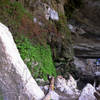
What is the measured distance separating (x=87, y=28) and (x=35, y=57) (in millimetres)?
5802

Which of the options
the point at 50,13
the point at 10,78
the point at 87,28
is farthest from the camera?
the point at 87,28

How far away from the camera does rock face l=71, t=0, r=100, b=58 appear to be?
7.28 metres

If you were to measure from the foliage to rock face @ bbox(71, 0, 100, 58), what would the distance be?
439cm

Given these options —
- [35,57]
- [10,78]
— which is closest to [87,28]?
[35,57]

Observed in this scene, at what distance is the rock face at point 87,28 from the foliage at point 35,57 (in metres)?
4.39

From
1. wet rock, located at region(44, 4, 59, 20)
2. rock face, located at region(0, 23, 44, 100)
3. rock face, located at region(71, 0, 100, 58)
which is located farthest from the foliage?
rock face, located at region(71, 0, 100, 58)

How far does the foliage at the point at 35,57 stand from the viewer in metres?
3.64

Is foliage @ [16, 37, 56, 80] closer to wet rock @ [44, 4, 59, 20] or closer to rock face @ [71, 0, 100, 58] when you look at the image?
wet rock @ [44, 4, 59, 20]

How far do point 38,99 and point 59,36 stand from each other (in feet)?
12.3

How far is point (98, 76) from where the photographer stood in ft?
32.4

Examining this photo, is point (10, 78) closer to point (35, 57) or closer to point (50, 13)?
point (35, 57)

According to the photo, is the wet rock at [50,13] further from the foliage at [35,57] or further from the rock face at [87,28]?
the rock face at [87,28]

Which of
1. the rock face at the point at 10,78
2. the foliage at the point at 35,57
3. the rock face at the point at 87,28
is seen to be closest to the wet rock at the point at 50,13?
the foliage at the point at 35,57

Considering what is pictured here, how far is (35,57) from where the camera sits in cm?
389
